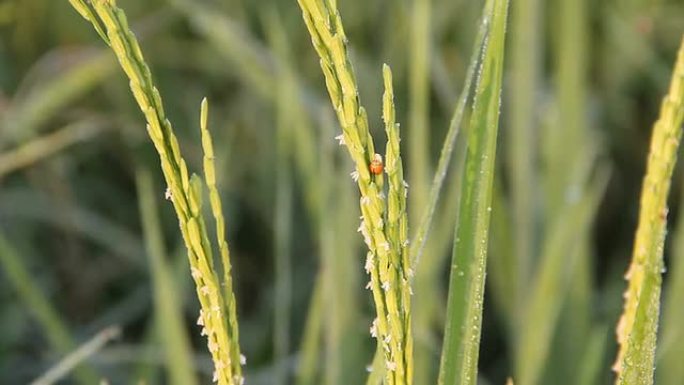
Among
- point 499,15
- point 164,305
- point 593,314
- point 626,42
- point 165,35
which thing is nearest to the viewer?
point 499,15

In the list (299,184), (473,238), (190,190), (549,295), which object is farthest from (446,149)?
(299,184)

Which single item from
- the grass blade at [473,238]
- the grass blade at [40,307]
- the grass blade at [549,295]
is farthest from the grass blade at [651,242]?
the grass blade at [40,307]

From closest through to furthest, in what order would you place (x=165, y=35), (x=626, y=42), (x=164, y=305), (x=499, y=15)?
(x=499, y=15) < (x=164, y=305) < (x=626, y=42) < (x=165, y=35)

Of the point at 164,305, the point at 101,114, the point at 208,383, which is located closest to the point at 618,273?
the point at 208,383

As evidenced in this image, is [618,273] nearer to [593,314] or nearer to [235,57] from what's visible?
[593,314]

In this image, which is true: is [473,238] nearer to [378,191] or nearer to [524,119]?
[378,191]

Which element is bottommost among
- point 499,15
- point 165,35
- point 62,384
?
point 499,15

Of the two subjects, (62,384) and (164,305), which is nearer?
(164,305)
